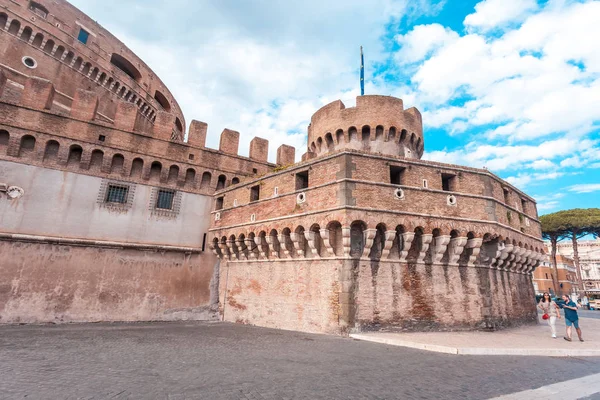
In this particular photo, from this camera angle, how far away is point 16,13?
19266 millimetres

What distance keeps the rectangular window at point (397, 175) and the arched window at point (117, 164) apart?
46.7 feet

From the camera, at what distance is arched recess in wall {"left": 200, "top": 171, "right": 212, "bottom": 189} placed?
1789 cm

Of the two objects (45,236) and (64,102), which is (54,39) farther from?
(45,236)

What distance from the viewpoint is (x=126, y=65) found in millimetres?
26797

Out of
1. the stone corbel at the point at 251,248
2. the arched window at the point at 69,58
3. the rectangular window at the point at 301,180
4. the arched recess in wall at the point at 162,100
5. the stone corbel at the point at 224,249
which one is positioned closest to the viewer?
the rectangular window at the point at 301,180

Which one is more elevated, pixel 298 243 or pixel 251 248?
pixel 298 243

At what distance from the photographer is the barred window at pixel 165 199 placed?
656 inches

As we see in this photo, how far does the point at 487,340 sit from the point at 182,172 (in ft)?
53.6

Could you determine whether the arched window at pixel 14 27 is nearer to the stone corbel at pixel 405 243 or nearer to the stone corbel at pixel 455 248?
the stone corbel at pixel 405 243

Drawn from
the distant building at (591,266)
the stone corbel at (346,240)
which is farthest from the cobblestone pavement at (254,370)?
the distant building at (591,266)

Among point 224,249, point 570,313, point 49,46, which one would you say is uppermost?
point 49,46

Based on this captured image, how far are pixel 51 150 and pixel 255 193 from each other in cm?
1061

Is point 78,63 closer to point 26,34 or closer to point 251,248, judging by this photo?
point 26,34

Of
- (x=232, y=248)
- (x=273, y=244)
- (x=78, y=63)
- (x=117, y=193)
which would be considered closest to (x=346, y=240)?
(x=273, y=244)
